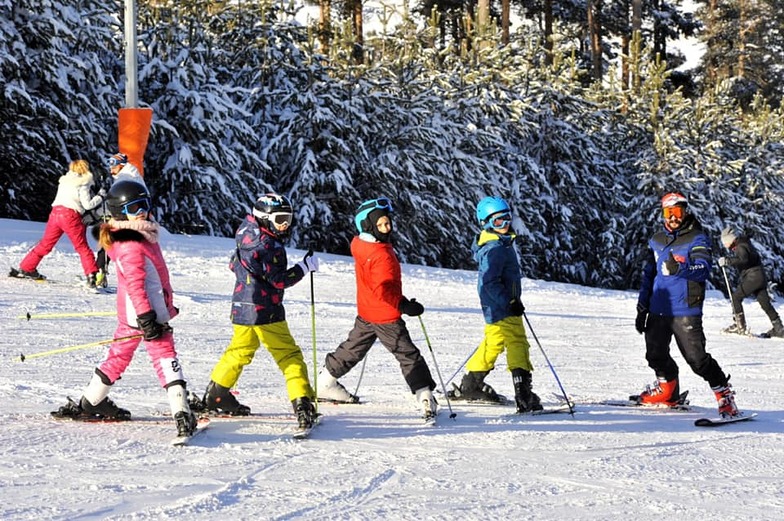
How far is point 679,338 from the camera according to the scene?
7.45m

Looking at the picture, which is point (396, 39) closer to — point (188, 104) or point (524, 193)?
point (524, 193)

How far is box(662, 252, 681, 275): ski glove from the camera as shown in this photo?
7.43m

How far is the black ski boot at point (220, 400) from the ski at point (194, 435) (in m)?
0.14

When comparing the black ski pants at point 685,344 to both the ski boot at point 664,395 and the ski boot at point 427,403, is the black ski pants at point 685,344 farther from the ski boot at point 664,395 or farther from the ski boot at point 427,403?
the ski boot at point 427,403

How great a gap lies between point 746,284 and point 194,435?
10.2 meters

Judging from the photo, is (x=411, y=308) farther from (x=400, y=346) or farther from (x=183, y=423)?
(x=183, y=423)

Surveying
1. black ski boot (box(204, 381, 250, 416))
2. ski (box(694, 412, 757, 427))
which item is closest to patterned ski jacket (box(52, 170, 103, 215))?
black ski boot (box(204, 381, 250, 416))

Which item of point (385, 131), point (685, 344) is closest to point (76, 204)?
A: point (685, 344)

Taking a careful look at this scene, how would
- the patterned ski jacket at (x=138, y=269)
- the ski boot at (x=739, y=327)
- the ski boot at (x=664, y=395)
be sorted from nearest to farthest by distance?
the patterned ski jacket at (x=138, y=269) → the ski boot at (x=664, y=395) → the ski boot at (x=739, y=327)

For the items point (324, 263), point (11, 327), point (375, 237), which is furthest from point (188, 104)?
point (375, 237)

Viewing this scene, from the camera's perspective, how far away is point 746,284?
1396cm

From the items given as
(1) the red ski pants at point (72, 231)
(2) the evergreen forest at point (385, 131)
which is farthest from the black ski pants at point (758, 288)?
(2) the evergreen forest at point (385, 131)

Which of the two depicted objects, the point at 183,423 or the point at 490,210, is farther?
the point at 490,210

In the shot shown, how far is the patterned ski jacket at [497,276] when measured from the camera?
7293 millimetres
